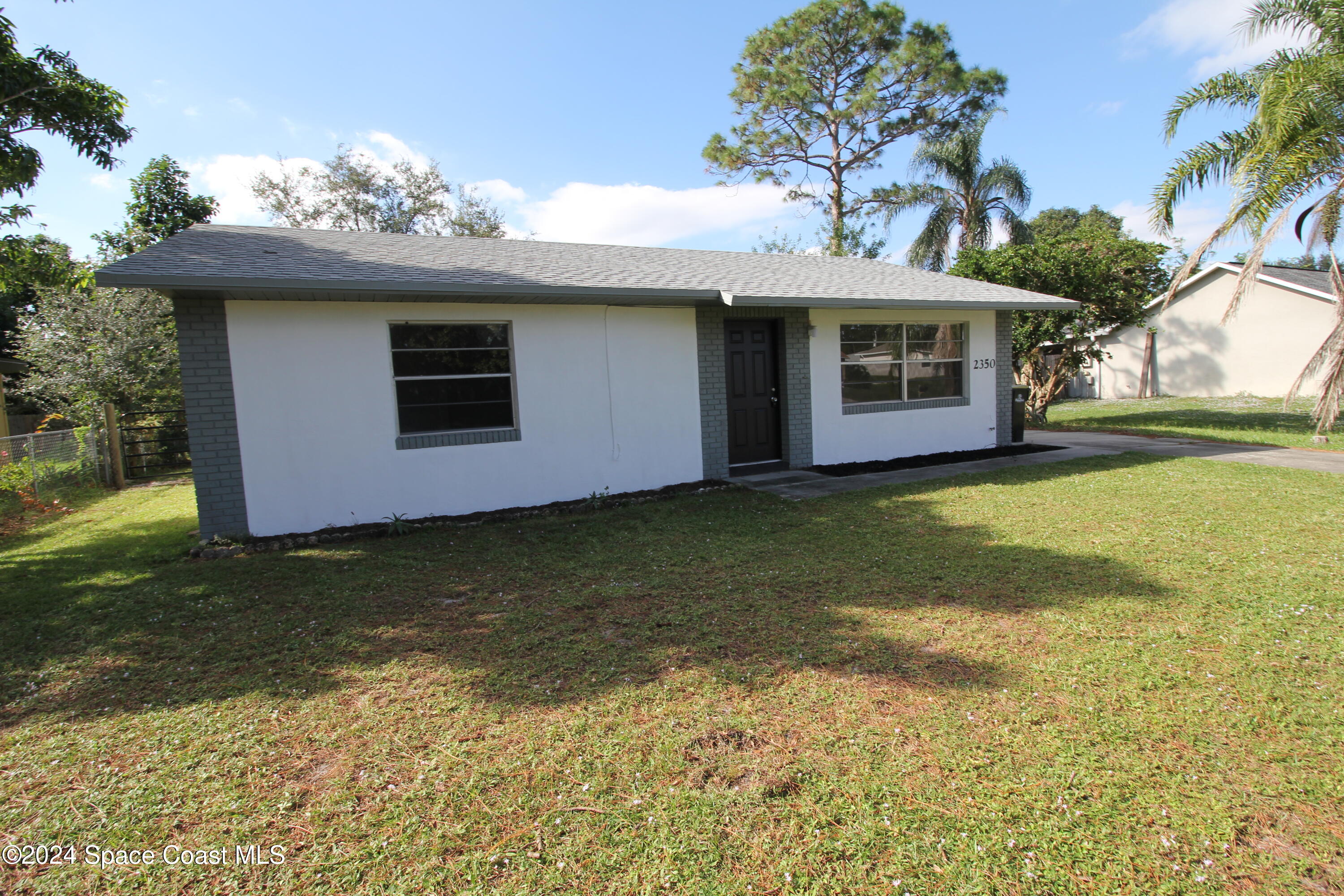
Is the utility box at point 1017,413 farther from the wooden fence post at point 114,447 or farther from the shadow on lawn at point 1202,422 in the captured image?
the wooden fence post at point 114,447

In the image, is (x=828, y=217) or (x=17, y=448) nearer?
(x=17, y=448)

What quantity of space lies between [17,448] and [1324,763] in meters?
16.4

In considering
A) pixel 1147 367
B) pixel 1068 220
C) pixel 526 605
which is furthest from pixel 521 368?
pixel 1068 220

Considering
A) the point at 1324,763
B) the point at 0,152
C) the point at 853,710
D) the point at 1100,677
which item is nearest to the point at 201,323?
the point at 0,152

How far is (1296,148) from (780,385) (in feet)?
27.2

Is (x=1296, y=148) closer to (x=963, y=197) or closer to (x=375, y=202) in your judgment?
(x=963, y=197)

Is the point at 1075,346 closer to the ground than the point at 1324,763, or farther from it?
farther from it

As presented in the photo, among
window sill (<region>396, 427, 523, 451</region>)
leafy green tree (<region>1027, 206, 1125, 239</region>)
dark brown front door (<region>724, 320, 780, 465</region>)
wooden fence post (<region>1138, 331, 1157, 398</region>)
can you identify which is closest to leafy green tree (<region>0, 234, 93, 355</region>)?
window sill (<region>396, 427, 523, 451</region>)

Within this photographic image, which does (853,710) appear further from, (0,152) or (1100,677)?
(0,152)

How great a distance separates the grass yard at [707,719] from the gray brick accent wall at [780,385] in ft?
11.9

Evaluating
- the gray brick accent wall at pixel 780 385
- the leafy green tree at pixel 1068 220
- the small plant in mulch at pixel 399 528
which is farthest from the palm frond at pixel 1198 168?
the leafy green tree at pixel 1068 220

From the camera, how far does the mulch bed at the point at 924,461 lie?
10797 millimetres

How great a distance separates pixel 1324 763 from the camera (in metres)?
2.93

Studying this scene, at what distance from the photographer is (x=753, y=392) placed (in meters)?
10.7
